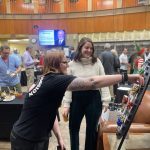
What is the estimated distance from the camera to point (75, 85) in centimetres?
177

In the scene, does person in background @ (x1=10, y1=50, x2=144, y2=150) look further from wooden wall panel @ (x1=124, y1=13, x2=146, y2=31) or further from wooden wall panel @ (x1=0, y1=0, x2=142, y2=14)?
wooden wall panel @ (x1=0, y1=0, x2=142, y2=14)

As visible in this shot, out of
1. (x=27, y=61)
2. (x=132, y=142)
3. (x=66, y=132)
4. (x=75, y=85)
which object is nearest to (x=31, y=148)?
(x=75, y=85)

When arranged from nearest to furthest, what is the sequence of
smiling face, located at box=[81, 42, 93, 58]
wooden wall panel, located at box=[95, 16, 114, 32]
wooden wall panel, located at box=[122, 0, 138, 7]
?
smiling face, located at box=[81, 42, 93, 58] < wooden wall panel, located at box=[122, 0, 138, 7] < wooden wall panel, located at box=[95, 16, 114, 32]

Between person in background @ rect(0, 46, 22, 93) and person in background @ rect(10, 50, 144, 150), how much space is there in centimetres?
311

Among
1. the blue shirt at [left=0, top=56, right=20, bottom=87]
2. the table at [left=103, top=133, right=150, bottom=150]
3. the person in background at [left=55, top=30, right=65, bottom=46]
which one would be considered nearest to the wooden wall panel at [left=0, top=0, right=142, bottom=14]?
the person in background at [left=55, top=30, right=65, bottom=46]

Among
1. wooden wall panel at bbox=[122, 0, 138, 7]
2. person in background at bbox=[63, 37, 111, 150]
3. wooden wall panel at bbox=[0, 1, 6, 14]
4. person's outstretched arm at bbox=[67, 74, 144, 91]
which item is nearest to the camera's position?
person's outstretched arm at bbox=[67, 74, 144, 91]

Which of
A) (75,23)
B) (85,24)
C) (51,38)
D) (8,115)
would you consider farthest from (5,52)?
(75,23)

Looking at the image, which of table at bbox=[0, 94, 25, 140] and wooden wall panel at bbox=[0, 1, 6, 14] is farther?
wooden wall panel at bbox=[0, 1, 6, 14]

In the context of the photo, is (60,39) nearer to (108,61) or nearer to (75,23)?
(75,23)

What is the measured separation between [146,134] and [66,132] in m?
2.35

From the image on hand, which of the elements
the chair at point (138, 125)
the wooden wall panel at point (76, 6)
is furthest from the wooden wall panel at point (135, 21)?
the chair at point (138, 125)

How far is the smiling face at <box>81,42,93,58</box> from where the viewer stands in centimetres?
285

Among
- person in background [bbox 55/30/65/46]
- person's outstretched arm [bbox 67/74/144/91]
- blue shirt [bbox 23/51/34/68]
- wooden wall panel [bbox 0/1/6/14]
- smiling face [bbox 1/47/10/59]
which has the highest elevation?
wooden wall panel [bbox 0/1/6/14]

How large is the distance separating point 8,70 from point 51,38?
27.7ft
